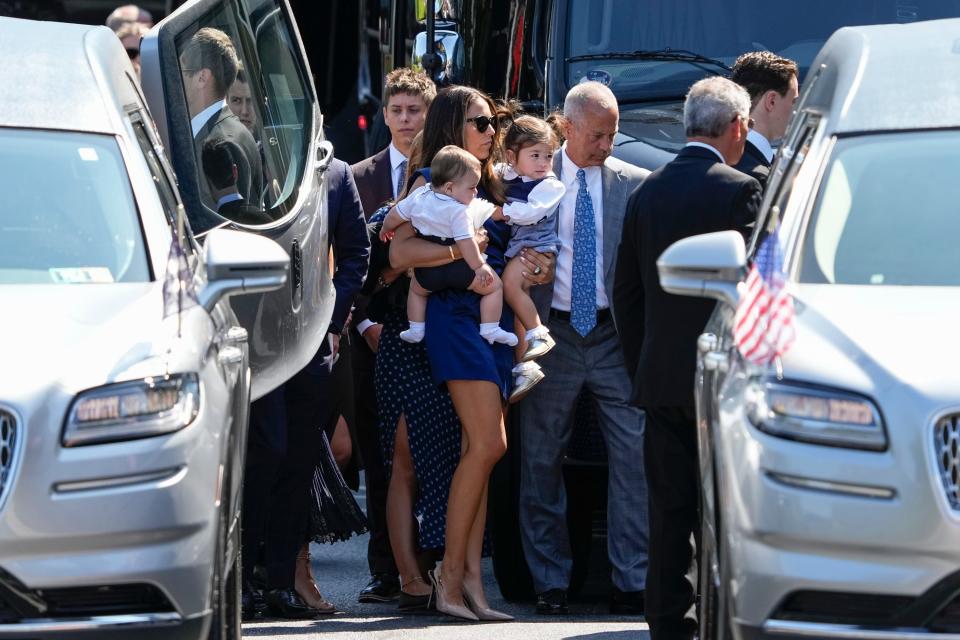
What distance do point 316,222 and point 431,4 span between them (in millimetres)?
1932

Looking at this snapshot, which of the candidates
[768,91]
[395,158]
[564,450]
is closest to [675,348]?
[564,450]

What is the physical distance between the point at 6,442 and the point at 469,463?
3.52 meters

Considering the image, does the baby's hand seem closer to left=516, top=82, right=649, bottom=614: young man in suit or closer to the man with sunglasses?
left=516, top=82, right=649, bottom=614: young man in suit

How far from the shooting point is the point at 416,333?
27.1 feet

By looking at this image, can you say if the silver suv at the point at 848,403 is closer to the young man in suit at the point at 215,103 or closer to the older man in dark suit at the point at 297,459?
the young man in suit at the point at 215,103

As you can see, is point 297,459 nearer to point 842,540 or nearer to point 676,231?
point 676,231

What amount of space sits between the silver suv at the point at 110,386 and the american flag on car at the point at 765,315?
4.38 feet

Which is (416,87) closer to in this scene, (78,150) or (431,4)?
(431,4)

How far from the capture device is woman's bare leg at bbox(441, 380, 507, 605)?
815 cm

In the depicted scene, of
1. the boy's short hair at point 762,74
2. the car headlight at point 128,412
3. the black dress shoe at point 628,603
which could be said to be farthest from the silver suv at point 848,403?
the boy's short hair at point 762,74

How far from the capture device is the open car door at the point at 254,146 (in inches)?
271

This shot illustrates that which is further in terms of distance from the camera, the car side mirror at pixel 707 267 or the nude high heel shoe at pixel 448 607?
the nude high heel shoe at pixel 448 607

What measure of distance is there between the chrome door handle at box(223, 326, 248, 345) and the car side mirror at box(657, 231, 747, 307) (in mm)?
1392

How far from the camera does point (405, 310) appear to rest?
8.48m
